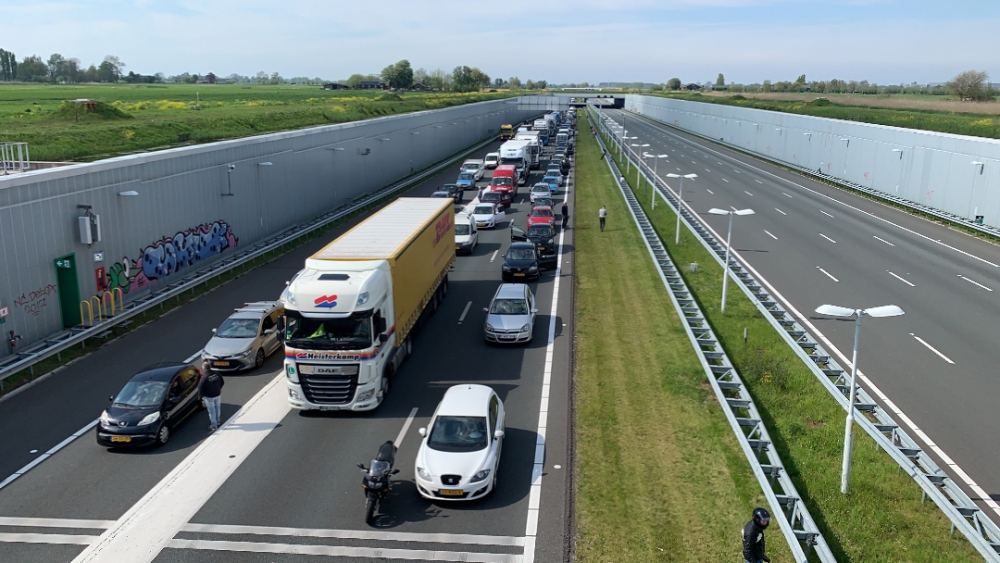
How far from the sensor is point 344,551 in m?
13.6

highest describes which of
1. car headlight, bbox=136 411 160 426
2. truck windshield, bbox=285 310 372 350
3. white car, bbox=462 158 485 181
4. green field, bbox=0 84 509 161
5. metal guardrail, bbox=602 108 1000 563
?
green field, bbox=0 84 509 161

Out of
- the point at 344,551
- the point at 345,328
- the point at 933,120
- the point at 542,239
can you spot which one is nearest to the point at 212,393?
the point at 345,328

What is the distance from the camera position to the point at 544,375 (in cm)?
2223

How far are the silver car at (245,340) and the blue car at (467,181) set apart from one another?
1615 inches

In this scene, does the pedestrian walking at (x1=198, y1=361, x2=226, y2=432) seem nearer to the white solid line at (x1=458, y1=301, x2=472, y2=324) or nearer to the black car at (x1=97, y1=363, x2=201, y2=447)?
the black car at (x1=97, y1=363, x2=201, y2=447)

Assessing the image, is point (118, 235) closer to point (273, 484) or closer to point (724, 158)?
point (273, 484)

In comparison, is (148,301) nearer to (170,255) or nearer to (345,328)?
(170,255)

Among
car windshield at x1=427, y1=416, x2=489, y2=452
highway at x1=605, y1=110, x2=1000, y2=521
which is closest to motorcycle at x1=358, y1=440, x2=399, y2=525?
car windshield at x1=427, y1=416, x2=489, y2=452

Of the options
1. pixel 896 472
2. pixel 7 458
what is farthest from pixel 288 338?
pixel 896 472

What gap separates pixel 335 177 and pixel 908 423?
4035cm

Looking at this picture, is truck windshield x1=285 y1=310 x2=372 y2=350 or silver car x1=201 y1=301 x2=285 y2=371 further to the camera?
silver car x1=201 y1=301 x2=285 y2=371

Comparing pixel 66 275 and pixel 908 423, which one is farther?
pixel 66 275

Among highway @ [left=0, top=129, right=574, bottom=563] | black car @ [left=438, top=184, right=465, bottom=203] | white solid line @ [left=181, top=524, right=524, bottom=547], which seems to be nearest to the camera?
highway @ [left=0, top=129, right=574, bottom=563]

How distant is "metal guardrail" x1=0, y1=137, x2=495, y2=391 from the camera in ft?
71.7
